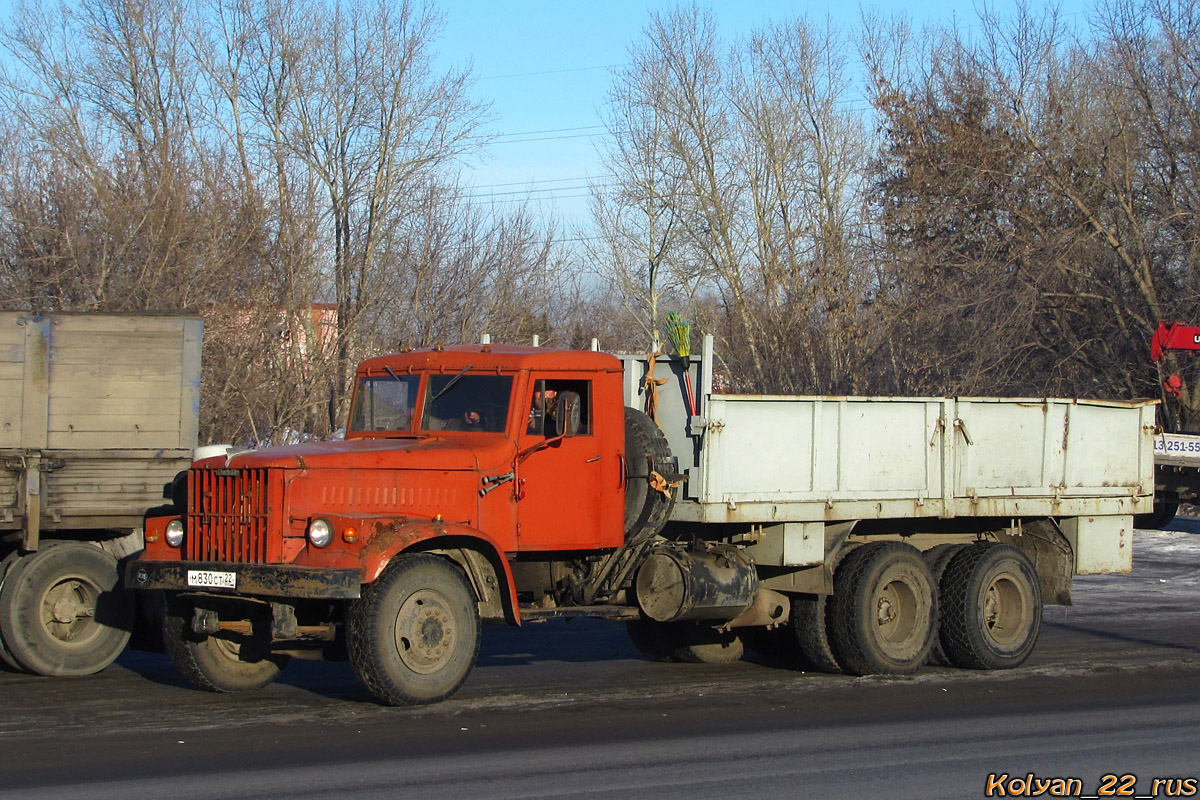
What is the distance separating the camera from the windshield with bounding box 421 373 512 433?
916 cm

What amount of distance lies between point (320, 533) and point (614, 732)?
2132 mm

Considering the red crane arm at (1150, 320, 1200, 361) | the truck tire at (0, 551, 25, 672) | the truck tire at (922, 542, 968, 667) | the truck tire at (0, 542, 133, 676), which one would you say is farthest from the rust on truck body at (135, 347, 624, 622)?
the red crane arm at (1150, 320, 1200, 361)

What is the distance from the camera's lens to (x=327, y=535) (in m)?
8.12

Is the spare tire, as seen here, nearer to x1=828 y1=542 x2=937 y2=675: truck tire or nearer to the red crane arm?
x1=828 y1=542 x2=937 y2=675: truck tire

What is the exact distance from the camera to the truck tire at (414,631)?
8.05m

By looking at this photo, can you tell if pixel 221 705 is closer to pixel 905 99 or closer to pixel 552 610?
pixel 552 610

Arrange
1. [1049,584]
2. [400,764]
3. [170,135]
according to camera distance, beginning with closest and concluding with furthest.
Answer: [400,764] < [1049,584] < [170,135]

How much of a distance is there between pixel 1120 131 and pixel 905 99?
4023 millimetres

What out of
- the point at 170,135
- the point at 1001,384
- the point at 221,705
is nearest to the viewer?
the point at 221,705

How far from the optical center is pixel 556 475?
30.2ft

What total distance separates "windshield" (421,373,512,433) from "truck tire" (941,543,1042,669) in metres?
4.13

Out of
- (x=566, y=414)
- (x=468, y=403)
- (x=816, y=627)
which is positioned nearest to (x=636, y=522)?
(x=566, y=414)

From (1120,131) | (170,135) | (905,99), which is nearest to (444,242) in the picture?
(170,135)

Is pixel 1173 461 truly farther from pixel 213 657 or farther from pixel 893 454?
pixel 213 657
